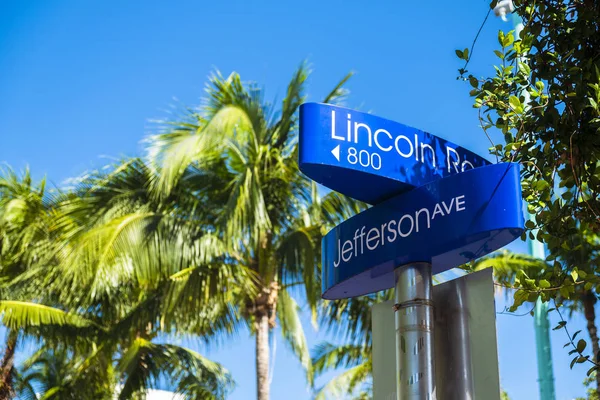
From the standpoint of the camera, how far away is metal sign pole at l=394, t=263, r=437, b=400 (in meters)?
3.16

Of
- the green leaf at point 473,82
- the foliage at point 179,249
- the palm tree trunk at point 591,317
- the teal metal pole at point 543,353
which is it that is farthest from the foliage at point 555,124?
the palm tree trunk at point 591,317

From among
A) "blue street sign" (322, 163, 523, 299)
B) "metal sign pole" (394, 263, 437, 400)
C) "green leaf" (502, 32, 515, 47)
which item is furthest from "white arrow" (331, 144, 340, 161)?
"green leaf" (502, 32, 515, 47)

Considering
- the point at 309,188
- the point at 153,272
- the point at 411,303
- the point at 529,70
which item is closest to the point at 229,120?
the point at 309,188

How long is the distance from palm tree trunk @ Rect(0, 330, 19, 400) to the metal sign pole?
→ 13429 mm

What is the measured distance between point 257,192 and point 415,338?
846 cm

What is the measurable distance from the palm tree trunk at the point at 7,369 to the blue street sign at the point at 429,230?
13065 millimetres

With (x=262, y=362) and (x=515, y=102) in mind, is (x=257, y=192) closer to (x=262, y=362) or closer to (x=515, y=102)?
(x=262, y=362)

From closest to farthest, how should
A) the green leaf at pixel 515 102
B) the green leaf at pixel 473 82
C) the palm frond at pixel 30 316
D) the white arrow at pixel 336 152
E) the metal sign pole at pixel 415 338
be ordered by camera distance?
the metal sign pole at pixel 415 338
the white arrow at pixel 336 152
the green leaf at pixel 515 102
the green leaf at pixel 473 82
the palm frond at pixel 30 316

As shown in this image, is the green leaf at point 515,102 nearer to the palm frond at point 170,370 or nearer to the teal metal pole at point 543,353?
the teal metal pole at point 543,353

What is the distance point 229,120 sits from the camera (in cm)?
1205

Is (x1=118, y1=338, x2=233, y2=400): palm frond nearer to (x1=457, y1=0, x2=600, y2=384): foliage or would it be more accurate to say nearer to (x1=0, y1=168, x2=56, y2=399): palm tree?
(x1=0, y1=168, x2=56, y2=399): palm tree

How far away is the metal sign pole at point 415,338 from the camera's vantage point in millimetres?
3162

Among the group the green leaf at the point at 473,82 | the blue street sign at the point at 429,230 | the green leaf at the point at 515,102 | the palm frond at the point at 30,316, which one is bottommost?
the blue street sign at the point at 429,230

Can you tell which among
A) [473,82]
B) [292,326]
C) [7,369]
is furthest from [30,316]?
[473,82]
